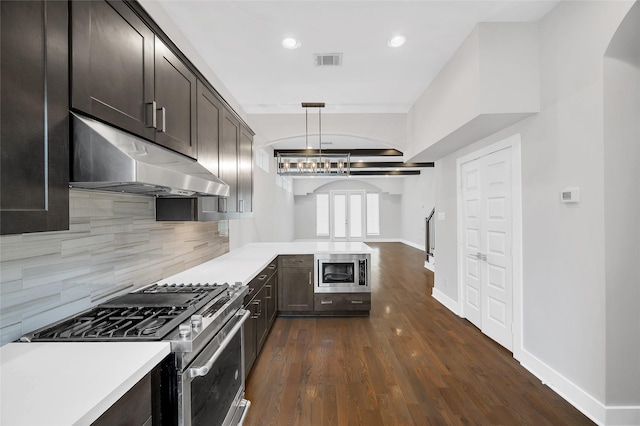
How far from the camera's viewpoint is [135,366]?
3.38ft

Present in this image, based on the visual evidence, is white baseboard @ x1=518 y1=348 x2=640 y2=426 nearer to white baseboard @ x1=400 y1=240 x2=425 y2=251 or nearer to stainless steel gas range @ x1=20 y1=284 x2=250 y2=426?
stainless steel gas range @ x1=20 y1=284 x2=250 y2=426

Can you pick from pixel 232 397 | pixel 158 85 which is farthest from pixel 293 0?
pixel 232 397

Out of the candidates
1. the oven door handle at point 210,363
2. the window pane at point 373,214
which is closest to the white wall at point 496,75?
the oven door handle at point 210,363

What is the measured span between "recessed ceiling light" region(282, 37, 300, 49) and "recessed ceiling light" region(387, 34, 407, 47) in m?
0.87

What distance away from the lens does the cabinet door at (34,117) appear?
2.87ft

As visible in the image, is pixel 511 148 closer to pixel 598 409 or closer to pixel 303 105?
pixel 598 409

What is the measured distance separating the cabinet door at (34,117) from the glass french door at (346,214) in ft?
38.7

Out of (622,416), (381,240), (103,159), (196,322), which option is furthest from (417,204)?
(103,159)

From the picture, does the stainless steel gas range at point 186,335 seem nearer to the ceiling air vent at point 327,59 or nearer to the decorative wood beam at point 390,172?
the ceiling air vent at point 327,59

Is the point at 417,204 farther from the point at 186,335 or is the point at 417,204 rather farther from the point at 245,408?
the point at 186,335

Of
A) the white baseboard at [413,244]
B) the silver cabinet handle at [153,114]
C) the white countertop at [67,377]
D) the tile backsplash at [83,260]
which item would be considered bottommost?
the white baseboard at [413,244]

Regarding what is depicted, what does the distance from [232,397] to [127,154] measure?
1572 mm

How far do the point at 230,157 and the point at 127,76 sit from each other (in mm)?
1555

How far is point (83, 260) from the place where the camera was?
158 cm
